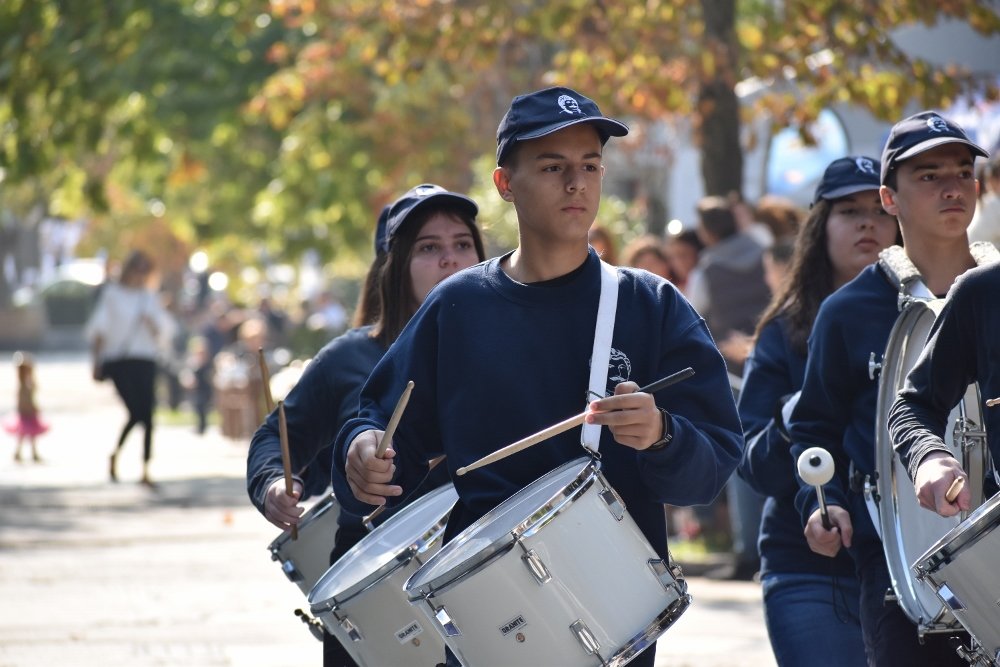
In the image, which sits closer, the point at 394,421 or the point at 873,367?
the point at 394,421

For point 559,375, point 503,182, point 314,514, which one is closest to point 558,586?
point 559,375

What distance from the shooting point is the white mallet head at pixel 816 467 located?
13.9 feet

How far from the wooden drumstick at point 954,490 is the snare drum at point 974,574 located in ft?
0.30

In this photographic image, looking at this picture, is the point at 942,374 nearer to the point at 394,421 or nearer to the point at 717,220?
the point at 394,421

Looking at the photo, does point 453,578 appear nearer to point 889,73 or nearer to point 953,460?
point 953,460

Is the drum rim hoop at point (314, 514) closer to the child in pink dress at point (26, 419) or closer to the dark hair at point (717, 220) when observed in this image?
the dark hair at point (717, 220)

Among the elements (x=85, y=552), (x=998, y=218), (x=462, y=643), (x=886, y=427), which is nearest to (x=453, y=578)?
(x=462, y=643)

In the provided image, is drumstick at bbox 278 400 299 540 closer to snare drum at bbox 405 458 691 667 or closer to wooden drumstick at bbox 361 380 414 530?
wooden drumstick at bbox 361 380 414 530

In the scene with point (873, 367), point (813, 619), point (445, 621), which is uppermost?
point (873, 367)

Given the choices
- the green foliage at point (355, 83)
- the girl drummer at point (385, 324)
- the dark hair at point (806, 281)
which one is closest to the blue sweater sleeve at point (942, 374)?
the dark hair at point (806, 281)

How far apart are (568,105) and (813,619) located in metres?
1.63

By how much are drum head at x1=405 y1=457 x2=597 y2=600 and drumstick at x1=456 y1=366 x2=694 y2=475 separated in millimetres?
85

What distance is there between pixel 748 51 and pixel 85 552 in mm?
5424

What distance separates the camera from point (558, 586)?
361cm
